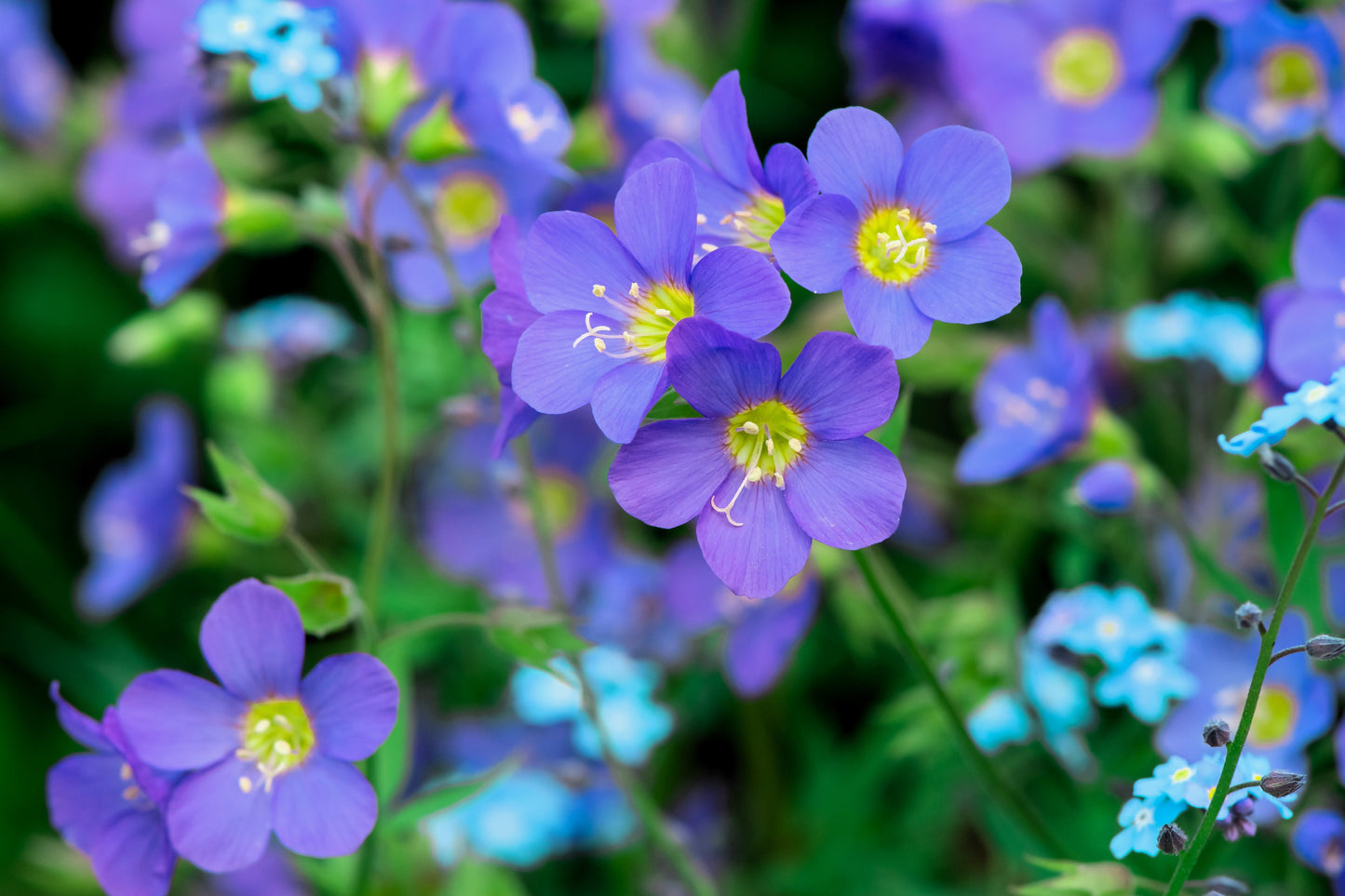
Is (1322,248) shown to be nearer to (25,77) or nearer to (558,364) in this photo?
(558,364)

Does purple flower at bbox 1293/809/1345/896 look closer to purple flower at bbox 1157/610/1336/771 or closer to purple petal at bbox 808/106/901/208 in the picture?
purple flower at bbox 1157/610/1336/771

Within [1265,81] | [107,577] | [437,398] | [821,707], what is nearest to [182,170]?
[437,398]

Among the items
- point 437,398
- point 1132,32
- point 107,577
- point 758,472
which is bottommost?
point 107,577

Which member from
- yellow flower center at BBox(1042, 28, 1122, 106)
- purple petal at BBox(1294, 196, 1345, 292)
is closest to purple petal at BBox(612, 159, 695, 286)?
purple petal at BBox(1294, 196, 1345, 292)

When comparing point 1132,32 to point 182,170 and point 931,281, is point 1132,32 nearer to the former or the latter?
point 931,281

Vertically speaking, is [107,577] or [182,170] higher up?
A: [182,170]

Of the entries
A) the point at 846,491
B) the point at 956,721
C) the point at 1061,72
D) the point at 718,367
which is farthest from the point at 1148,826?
the point at 1061,72

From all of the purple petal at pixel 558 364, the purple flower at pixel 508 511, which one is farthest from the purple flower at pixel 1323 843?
the purple flower at pixel 508 511
